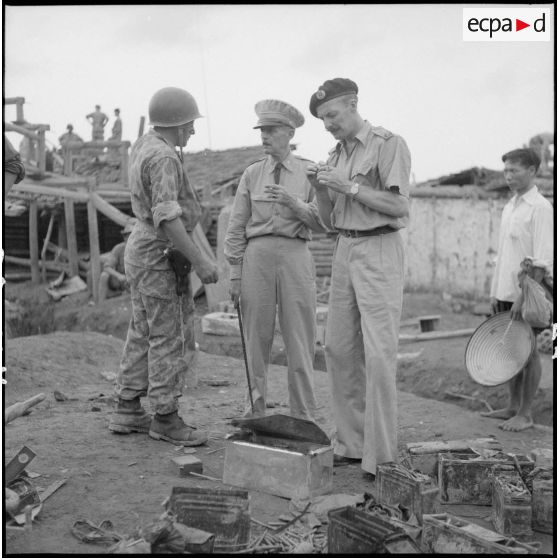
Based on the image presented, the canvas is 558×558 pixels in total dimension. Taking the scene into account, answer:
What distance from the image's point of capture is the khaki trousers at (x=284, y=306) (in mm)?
5559

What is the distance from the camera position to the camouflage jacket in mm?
5008

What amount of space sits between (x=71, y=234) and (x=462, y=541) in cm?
1633

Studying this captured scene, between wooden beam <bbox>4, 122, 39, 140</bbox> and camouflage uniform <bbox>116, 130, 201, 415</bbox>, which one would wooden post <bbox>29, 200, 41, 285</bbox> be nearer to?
wooden beam <bbox>4, 122, 39, 140</bbox>

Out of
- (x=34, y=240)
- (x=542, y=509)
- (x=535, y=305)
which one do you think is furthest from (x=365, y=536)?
(x=34, y=240)

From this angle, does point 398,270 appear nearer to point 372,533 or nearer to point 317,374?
point 372,533

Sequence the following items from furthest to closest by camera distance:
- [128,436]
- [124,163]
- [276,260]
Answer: [124,163] < [276,260] < [128,436]

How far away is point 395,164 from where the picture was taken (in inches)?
187

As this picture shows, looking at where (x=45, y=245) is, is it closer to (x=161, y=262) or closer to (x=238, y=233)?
(x=238, y=233)

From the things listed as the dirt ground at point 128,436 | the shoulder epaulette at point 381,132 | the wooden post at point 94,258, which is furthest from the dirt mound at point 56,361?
the wooden post at point 94,258

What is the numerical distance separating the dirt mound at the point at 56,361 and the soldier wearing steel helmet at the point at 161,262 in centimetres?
222

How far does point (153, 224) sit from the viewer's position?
523 cm

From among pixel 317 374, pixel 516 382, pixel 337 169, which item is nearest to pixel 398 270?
pixel 337 169

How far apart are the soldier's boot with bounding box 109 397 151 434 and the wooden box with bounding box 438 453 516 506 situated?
7.26 ft

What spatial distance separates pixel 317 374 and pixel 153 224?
3.67 metres
